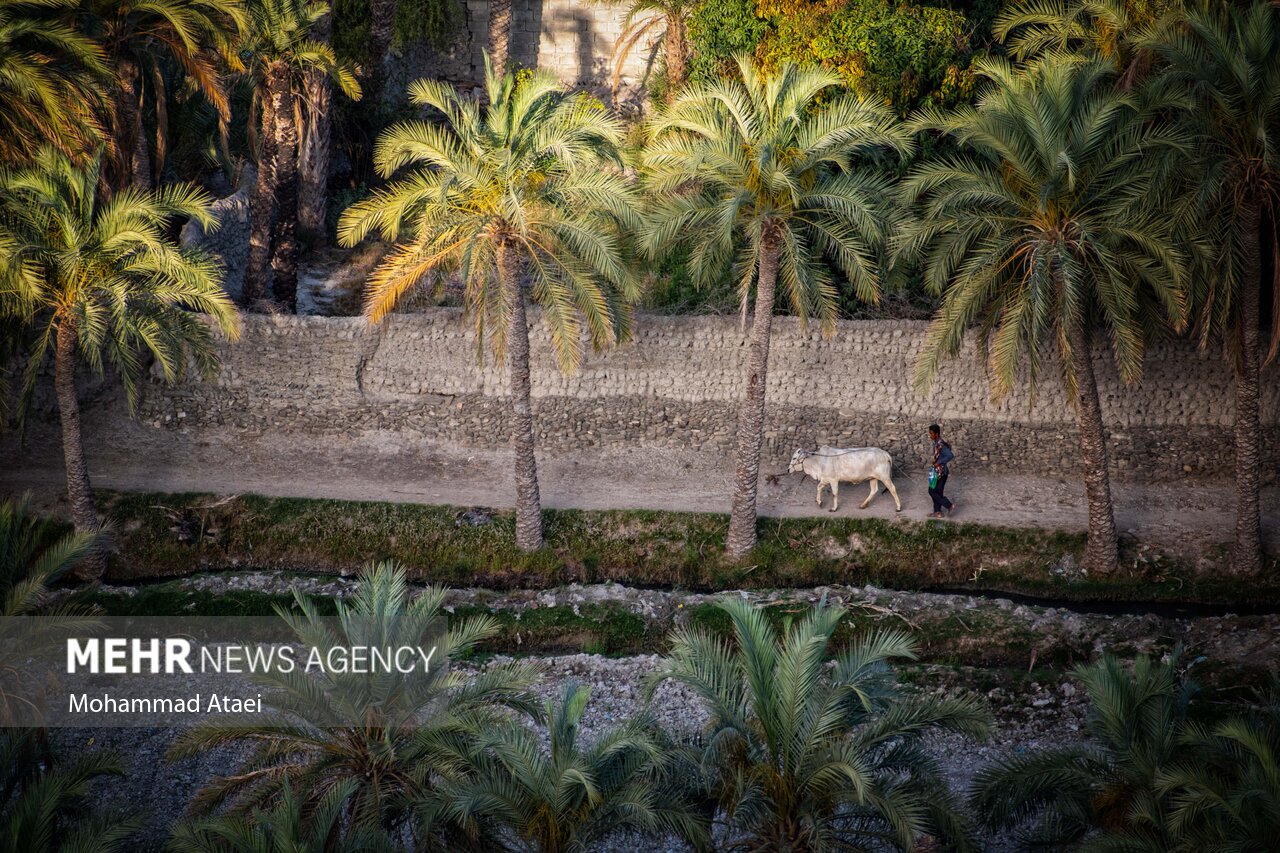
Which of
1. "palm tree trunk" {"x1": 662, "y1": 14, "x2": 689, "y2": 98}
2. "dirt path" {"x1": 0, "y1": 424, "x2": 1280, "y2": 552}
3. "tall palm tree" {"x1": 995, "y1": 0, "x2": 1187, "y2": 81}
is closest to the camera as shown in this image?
"tall palm tree" {"x1": 995, "y1": 0, "x2": 1187, "y2": 81}

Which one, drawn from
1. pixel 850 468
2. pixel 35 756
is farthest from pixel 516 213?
pixel 35 756

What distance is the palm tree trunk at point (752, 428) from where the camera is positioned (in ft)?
68.0

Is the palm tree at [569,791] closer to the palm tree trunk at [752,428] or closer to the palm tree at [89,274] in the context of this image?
the palm tree trunk at [752,428]

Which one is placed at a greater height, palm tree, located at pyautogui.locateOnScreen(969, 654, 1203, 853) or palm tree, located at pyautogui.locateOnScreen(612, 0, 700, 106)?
palm tree, located at pyautogui.locateOnScreen(612, 0, 700, 106)

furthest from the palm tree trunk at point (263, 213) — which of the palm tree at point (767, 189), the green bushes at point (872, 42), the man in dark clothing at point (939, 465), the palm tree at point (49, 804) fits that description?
the man in dark clothing at point (939, 465)

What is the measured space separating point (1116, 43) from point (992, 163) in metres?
2.83

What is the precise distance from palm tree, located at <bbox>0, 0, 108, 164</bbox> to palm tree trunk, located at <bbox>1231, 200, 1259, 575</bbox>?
18.7m

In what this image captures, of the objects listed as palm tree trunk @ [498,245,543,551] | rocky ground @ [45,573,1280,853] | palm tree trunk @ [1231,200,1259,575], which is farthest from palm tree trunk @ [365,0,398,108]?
palm tree trunk @ [1231,200,1259,575]

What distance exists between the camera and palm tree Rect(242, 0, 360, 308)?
81.4 feet

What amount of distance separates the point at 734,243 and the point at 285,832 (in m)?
13.3

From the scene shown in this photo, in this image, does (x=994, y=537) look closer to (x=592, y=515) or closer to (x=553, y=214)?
(x=592, y=515)

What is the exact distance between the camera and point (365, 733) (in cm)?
1357

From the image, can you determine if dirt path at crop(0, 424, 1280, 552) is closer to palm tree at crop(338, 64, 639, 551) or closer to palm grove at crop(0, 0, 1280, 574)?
palm grove at crop(0, 0, 1280, 574)

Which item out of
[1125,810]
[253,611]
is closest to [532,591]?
[253,611]
